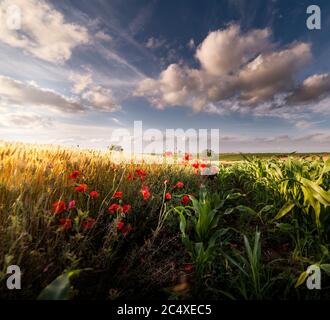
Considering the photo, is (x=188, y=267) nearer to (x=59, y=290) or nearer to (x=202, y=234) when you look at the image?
(x=202, y=234)

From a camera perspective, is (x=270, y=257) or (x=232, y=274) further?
(x=270, y=257)

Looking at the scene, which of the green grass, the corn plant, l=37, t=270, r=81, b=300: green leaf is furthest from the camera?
the corn plant

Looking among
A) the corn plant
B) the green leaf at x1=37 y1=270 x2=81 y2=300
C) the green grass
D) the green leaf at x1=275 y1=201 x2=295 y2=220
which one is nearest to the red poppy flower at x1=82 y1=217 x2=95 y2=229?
the green grass

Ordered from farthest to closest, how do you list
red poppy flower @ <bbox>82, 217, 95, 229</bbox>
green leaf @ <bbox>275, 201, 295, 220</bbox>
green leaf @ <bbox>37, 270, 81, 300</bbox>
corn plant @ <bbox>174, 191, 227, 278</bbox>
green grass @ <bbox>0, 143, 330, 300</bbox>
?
green leaf @ <bbox>275, 201, 295, 220</bbox> < corn plant @ <bbox>174, 191, 227, 278</bbox> < red poppy flower @ <bbox>82, 217, 95, 229</bbox> < green grass @ <bbox>0, 143, 330, 300</bbox> < green leaf @ <bbox>37, 270, 81, 300</bbox>

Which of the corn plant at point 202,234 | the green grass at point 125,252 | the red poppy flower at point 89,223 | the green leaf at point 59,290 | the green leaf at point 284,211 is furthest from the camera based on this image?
the green leaf at point 284,211

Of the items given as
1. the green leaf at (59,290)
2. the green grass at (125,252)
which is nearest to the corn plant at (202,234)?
the green grass at (125,252)

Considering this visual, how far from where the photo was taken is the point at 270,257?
7.43 ft

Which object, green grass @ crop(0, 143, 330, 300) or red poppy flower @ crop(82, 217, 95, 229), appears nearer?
green grass @ crop(0, 143, 330, 300)

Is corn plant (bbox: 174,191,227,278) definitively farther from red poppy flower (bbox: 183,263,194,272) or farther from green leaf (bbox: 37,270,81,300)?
green leaf (bbox: 37,270,81,300)

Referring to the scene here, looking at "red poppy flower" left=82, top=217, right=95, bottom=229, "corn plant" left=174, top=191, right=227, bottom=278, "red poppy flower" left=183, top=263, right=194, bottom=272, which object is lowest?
"red poppy flower" left=183, top=263, right=194, bottom=272

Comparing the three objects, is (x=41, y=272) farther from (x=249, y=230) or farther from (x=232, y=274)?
(x=249, y=230)

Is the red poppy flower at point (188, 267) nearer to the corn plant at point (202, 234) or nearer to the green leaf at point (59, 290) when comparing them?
the corn plant at point (202, 234)
